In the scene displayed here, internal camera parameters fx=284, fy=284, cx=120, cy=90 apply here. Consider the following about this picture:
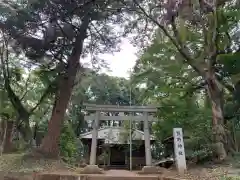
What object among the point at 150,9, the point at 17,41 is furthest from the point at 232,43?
the point at 17,41

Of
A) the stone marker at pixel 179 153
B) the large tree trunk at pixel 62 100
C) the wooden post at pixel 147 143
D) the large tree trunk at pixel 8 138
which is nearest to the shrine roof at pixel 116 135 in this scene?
the large tree trunk at pixel 8 138

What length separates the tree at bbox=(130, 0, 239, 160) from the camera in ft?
32.6

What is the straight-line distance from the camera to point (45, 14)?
38.8 feet

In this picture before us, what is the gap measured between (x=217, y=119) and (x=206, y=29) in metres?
3.45

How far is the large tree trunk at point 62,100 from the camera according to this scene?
11.9 meters

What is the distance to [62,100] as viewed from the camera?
12461 mm

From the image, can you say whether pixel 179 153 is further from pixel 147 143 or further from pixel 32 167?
pixel 32 167

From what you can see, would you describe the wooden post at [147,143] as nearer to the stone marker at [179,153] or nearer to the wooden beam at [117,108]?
the wooden beam at [117,108]

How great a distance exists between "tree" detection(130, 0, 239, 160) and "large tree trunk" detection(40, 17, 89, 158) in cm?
317

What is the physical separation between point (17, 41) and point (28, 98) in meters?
6.10

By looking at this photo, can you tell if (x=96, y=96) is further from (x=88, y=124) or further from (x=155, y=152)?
(x=155, y=152)

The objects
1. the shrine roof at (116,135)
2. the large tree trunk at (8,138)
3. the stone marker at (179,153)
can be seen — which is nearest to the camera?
the stone marker at (179,153)

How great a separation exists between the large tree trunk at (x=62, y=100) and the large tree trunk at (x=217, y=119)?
5832mm

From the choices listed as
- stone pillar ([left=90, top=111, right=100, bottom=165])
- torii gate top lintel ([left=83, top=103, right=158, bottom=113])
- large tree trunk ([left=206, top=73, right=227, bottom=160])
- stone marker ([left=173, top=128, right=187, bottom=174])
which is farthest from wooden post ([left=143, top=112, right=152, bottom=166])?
large tree trunk ([left=206, top=73, right=227, bottom=160])
